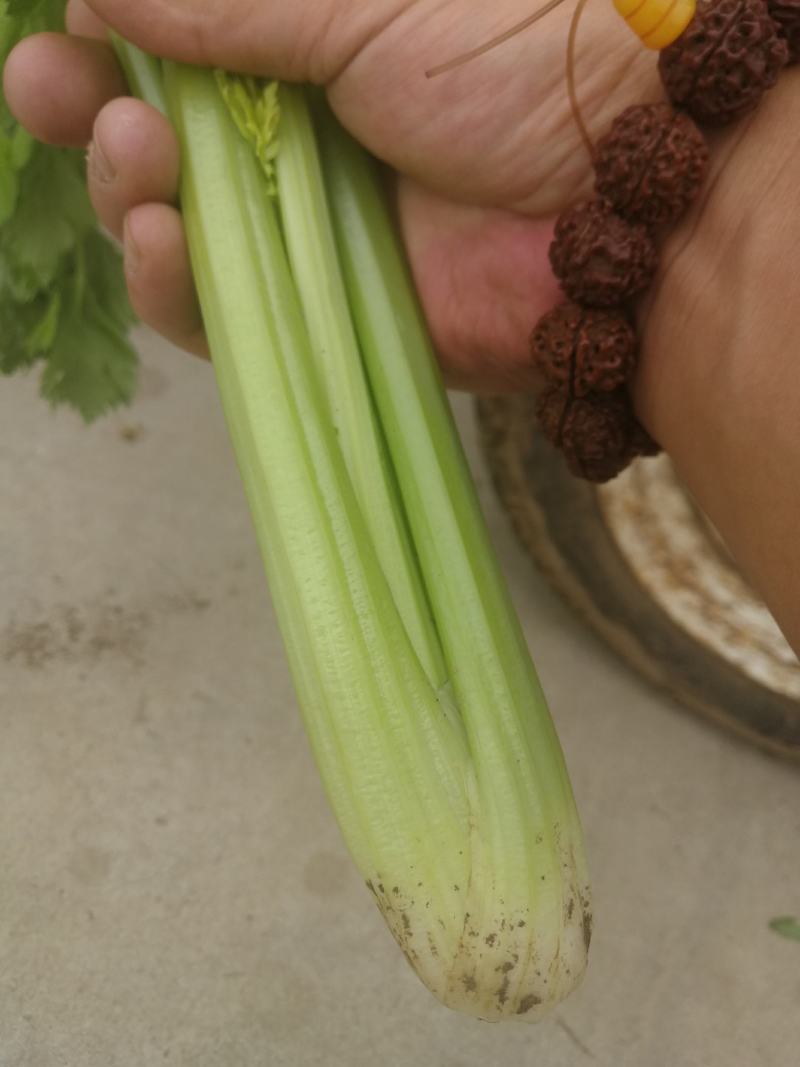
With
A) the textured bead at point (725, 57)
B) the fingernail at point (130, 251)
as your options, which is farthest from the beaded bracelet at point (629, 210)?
the fingernail at point (130, 251)

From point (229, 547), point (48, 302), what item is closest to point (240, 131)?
point (48, 302)

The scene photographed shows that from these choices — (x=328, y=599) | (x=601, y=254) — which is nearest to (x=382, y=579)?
(x=328, y=599)

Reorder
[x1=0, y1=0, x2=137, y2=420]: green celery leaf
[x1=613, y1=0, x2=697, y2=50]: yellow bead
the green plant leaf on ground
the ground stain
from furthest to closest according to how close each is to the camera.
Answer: the ground stain → the green plant leaf on ground → [x1=0, y1=0, x2=137, y2=420]: green celery leaf → [x1=613, y1=0, x2=697, y2=50]: yellow bead

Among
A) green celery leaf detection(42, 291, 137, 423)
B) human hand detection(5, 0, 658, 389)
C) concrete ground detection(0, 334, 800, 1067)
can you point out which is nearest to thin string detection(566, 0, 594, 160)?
human hand detection(5, 0, 658, 389)

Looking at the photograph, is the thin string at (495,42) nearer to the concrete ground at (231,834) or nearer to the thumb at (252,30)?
the thumb at (252,30)

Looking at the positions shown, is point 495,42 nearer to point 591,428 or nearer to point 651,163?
point 651,163

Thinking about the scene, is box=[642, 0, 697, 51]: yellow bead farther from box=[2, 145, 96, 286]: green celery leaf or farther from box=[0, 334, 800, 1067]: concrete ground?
box=[0, 334, 800, 1067]: concrete ground
